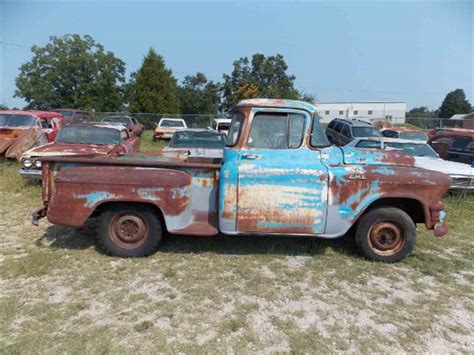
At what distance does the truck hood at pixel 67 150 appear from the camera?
6914 millimetres

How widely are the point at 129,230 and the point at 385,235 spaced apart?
355 centimetres

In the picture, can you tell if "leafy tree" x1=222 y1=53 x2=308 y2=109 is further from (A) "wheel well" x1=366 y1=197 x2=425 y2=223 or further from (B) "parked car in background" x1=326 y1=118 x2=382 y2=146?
(A) "wheel well" x1=366 y1=197 x2=425 y2=223

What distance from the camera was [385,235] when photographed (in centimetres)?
448

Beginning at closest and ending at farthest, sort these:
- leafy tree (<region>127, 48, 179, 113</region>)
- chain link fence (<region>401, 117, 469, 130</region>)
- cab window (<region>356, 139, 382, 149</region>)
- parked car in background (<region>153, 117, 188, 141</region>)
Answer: cab window (<region>356, 139, 382, 149</region>) < parked car in background (<region>153, 117, 188, 141</region>) < chain link fence (<region>401, 117, 469, 130</region>) < leafy tree (<region>127, 48, 179, 113</region>)

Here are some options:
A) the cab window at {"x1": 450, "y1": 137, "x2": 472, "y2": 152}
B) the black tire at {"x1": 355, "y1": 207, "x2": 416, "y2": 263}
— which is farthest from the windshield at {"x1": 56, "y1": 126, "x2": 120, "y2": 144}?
the cab window at {"x1": 450, "y1": 137, "x2": 472, "y2": 152}

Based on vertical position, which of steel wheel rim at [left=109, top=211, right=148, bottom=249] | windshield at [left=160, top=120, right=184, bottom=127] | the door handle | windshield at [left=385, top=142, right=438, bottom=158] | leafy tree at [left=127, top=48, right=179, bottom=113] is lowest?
steel wheel rim at [left=109, top=211, right=148, bottom=249]

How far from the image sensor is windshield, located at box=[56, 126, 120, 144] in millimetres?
7963

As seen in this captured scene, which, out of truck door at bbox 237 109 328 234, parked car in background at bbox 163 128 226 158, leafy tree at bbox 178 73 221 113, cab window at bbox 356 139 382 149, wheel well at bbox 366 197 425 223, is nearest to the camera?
truck door at bbox 237 109 328 234

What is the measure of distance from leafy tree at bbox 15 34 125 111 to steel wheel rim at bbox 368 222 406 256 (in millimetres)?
43148

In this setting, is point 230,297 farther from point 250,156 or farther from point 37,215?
point 37,215

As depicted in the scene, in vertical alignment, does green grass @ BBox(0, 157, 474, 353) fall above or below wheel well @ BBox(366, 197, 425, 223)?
below

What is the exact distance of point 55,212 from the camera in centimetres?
421

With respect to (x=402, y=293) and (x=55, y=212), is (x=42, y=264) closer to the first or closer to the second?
(x=55, y=212)

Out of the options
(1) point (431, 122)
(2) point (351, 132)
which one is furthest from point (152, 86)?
(1) point (431, 122)
